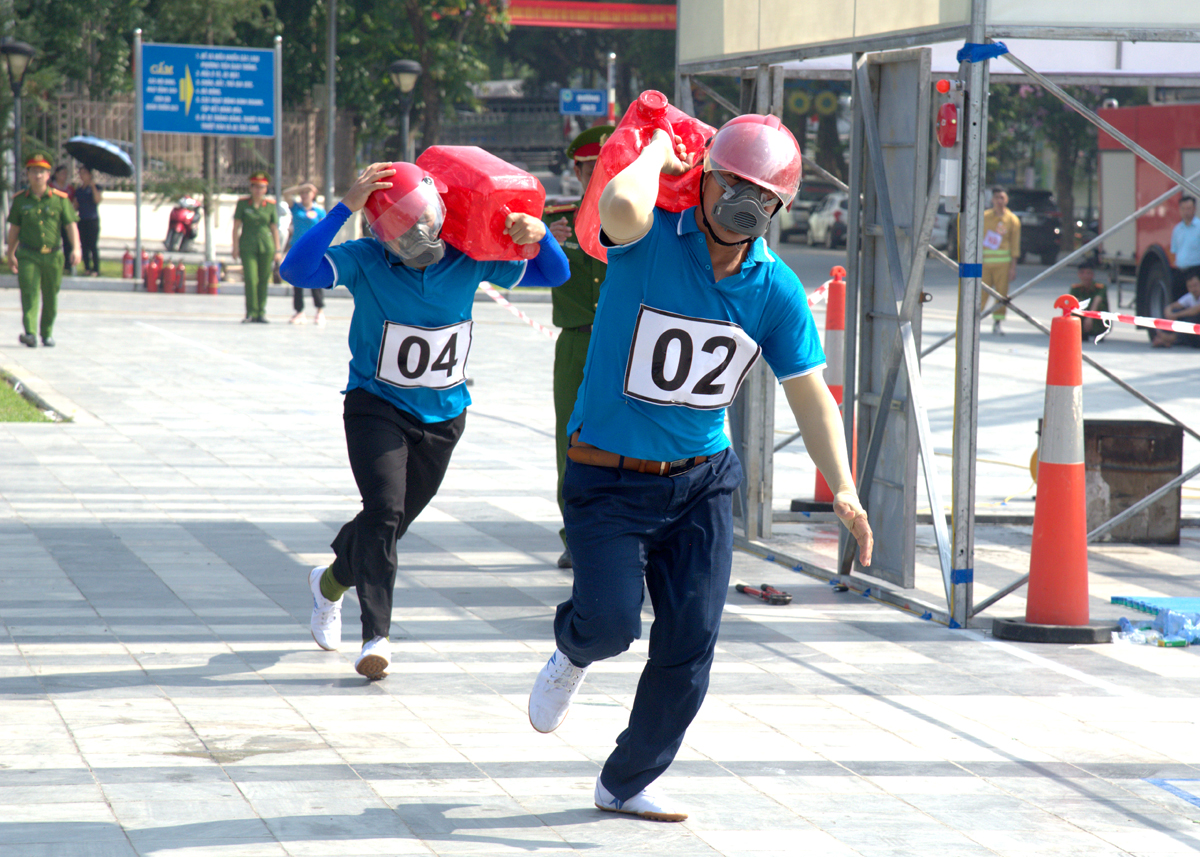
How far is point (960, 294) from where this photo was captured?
6.73m

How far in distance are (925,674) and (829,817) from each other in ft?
5.99

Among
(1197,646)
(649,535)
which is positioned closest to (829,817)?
(649,535)

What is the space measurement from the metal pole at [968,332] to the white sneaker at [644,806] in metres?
2.77

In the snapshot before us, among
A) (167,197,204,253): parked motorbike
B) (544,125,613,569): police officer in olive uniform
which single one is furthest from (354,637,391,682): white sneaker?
(167,197,204,253): parked motorbike

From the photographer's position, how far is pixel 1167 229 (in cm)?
2261

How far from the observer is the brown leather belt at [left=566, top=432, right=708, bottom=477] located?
13.5ft

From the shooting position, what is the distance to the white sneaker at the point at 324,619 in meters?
6.07

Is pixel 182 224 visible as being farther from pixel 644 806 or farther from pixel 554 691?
pixel 644 806

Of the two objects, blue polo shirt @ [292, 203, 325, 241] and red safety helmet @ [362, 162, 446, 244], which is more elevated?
blue polo shirt @ [292, 203, 325, 241]

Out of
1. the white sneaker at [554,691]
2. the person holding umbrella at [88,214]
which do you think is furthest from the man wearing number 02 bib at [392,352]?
the person holding umbrella at [88,214]

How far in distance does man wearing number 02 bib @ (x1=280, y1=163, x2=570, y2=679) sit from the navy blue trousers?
4.94 ft

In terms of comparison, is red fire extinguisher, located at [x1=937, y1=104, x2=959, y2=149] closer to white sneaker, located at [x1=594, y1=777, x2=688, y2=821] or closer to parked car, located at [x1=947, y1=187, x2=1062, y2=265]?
white sneaker, located at [x1=594, y1=777, x2=688, y2=821]

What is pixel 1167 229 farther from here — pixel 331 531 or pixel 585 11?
pixel 585 11

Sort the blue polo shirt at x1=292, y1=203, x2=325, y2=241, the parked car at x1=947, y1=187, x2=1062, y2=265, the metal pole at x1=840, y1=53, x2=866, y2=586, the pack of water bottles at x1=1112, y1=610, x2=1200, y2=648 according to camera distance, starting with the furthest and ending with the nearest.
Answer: the parked car at x1=947, y1=187, x2=1062, y2=265 → the blue polo shirt at x1=292, y1=203, x2=325, y2=241 → the metal pole at x1=840, y1=53, x2=866, y2=586 → the pack of water bottles at x1=1112, y1=610, x2=1200, y2=648
